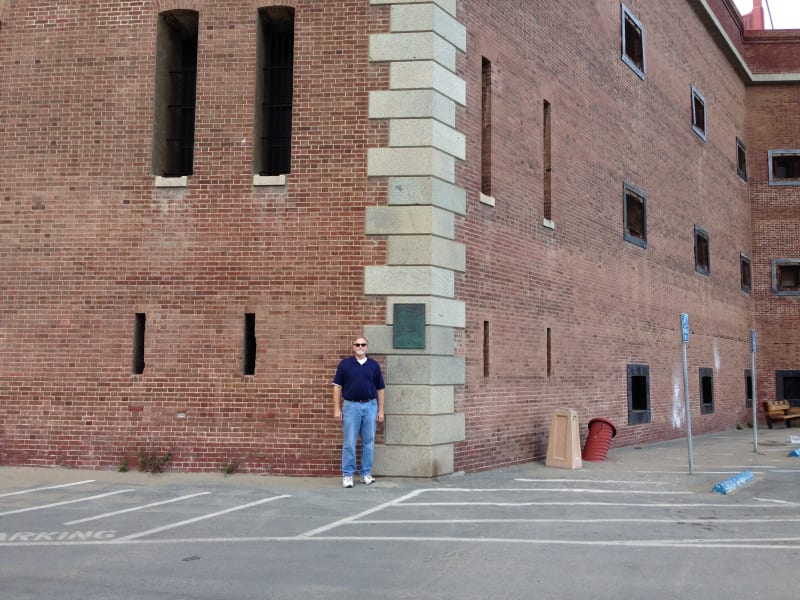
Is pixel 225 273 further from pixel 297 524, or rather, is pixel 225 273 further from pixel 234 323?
pixel 297 524

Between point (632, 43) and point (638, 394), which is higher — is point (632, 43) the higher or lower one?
the higher one

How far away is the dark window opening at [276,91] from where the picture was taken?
1212 cm

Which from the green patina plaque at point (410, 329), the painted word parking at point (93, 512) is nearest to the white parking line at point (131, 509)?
the painted word parking at point (93, 512)

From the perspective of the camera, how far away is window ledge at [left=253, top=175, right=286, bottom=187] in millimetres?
11523

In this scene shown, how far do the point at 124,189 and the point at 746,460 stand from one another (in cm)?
1175

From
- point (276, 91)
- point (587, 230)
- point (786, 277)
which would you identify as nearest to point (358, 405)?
point (276, 91)

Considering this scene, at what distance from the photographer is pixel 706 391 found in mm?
23562

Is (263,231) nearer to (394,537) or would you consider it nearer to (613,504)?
(394,537)

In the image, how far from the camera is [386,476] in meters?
10.9

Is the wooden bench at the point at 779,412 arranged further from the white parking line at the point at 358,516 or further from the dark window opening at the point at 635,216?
the white parking line at the point at 358,516

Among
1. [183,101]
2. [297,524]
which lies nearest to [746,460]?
[297,524]

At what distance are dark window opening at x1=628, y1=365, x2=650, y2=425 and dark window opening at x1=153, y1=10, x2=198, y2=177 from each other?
11.0 metres

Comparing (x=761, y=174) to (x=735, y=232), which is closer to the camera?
(x=735, y=232)

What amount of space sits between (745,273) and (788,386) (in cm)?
419
